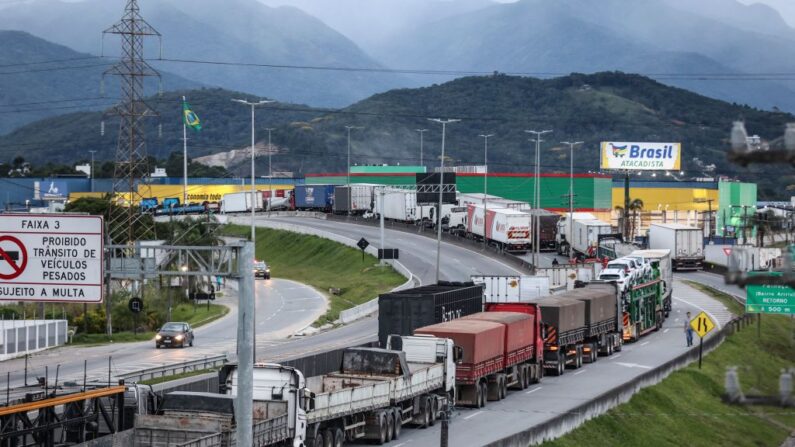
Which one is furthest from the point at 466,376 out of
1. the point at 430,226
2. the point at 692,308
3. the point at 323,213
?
the point at 323,213

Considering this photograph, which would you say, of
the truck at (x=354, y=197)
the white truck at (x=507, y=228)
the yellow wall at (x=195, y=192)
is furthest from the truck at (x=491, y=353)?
the yellow wall at (x=195, y=192)

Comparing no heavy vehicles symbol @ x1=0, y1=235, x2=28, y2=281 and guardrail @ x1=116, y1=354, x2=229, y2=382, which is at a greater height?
no heavy vehicles symbol @ x1=0, y1=235, x2=28, y2=281

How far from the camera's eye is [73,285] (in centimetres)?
2959

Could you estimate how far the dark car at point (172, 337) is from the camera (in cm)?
6500

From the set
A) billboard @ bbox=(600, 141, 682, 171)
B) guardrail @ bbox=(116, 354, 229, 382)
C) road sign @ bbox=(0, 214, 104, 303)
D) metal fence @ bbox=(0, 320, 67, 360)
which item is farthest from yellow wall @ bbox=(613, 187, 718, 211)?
road sign @ bbox=(0, 214, 104, 303)

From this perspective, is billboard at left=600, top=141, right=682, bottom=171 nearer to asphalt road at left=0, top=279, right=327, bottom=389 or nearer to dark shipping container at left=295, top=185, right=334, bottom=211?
dark shipping container at left=295, top=185, right=334, bottom=211

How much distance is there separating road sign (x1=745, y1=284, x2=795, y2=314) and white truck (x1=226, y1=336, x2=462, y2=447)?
960 inches

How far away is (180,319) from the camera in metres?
81.1

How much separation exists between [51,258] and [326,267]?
3298 inches

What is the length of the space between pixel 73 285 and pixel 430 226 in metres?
102

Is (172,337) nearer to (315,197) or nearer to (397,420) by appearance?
(397,420)

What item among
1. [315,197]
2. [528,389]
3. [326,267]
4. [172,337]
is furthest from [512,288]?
[315,197]

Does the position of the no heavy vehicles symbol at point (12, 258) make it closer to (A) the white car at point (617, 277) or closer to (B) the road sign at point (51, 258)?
(B) the road sign at point (51, 258)

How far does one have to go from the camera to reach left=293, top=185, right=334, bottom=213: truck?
494 feet
